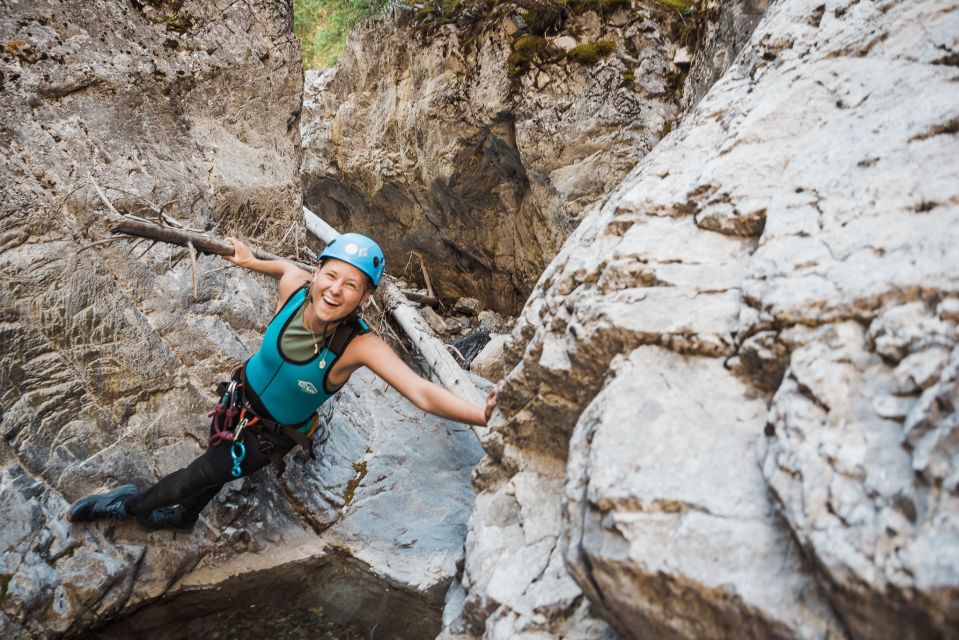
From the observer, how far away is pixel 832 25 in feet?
10.8

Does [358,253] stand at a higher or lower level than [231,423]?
higher

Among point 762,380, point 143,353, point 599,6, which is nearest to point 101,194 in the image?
point 143,353

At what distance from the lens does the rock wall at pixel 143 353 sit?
424 centimetres

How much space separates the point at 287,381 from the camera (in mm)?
4094

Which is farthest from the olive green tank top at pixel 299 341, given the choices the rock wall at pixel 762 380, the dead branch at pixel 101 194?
the dead branch at pixel 101 194

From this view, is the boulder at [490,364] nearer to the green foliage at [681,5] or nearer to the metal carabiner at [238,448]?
the metal carabiner at [238,448]

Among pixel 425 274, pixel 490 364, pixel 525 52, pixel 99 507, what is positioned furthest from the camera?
pixel 425 274

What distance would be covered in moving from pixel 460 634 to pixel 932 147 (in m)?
2.97

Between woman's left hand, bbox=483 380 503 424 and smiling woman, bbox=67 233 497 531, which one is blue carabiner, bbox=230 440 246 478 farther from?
woman's left hand, bbox=483 380 503 424

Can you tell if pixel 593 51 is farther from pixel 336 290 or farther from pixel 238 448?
pixel 238 448

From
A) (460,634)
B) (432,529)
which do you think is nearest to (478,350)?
(432,529)

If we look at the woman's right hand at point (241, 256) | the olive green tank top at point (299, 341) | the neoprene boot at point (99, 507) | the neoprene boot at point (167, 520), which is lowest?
the neoprene boot at point (167, 520)

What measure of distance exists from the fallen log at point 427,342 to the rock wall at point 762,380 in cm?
249

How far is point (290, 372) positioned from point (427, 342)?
336cm
